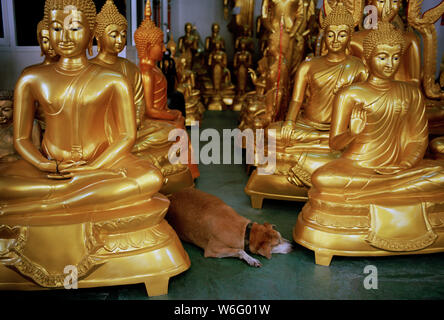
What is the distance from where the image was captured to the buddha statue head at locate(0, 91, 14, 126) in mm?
2502

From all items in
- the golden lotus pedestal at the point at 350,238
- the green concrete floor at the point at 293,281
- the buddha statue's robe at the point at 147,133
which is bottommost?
the green concrete floor at the point at 293,281

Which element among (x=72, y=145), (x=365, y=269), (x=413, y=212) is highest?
(x=72, y=145)

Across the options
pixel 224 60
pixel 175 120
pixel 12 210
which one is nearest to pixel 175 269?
pixel 12 210

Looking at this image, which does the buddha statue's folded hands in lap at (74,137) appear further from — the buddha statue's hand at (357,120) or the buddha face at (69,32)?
the buddha statue's hand at (357,120)

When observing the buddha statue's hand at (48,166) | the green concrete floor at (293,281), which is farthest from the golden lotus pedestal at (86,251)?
the buddha statue's hand at (48,166)

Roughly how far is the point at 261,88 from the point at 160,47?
189 centimetres

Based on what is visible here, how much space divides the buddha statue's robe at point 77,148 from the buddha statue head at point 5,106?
35 cm

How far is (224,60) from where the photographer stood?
28.4 feet

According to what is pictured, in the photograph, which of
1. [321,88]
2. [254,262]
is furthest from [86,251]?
[321,88]

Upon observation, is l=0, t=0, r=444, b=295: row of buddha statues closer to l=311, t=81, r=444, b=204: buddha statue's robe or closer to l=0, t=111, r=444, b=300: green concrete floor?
l=311, t=81, r=444, b=204: buddha statue's robe

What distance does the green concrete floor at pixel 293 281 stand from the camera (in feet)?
7.08

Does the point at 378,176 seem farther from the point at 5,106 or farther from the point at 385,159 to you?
the point at 5,106

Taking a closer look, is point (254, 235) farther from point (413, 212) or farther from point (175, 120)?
point (175, 120)

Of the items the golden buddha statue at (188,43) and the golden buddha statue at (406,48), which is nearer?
the golden buddha statue at (406,48)
